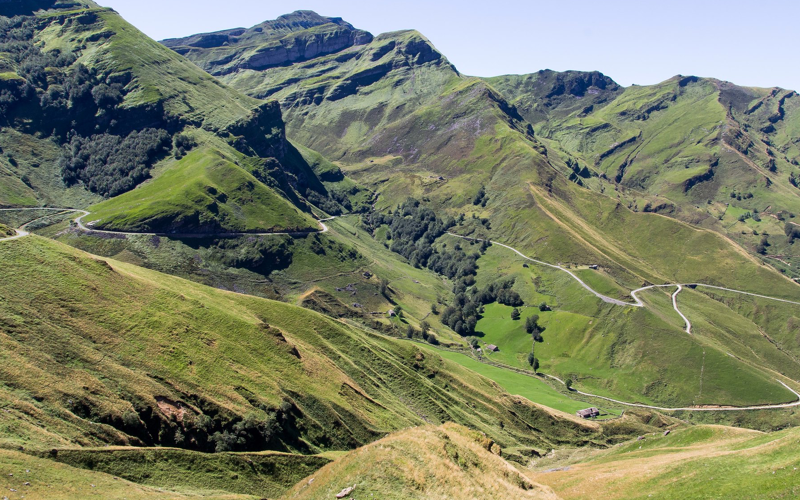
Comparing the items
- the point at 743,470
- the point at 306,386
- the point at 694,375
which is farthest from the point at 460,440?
the point at 694,375

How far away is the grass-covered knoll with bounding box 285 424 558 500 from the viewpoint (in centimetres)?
5084

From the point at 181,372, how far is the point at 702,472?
249 ft

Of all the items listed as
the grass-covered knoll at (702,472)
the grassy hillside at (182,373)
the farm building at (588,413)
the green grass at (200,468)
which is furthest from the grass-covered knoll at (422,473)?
the farm building at (588,413)

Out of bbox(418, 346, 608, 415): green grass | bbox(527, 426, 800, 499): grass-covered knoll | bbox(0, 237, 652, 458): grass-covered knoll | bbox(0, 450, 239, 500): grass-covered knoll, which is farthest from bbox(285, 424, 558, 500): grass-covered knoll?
bbox(418, 346, 608, 415): green grass

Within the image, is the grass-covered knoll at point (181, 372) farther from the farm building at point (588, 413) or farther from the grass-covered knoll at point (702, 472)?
the grass-covered knoll at point (702, 472)

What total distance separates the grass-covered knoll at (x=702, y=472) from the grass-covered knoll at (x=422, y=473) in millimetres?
15159

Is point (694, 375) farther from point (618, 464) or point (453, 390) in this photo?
point (618, 464)

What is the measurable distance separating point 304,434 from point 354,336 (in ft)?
152

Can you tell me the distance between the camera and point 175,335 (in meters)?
92.1

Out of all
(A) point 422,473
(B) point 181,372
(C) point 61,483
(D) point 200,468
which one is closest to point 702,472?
(A) point 422,473

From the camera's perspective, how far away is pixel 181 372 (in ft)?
276

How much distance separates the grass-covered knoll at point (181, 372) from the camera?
68312 mm

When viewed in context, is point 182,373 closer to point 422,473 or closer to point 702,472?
point 422,473

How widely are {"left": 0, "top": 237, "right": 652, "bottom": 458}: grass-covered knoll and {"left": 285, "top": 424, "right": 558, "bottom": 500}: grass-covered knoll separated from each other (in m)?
28.2
